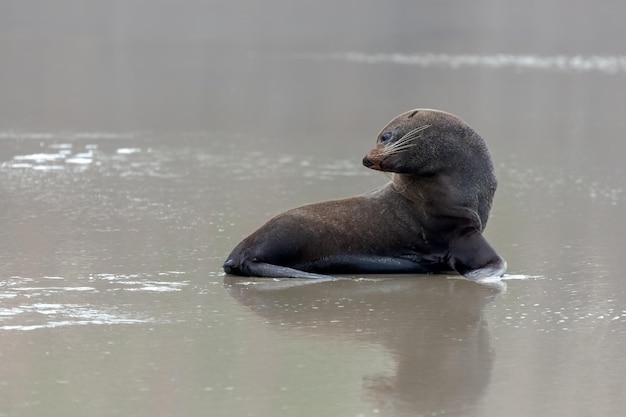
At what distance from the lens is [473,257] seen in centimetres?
725

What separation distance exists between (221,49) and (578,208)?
61.8 feet

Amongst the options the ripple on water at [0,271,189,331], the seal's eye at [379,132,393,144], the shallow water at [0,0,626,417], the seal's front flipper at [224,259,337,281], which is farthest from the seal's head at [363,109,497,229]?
the ripple on water at [0,271,189,331]

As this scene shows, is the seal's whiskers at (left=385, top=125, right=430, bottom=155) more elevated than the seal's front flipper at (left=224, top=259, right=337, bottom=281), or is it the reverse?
the seal's whiskers at (left=385, top=125, right=430, bottom=155)

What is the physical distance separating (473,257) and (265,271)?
1.20 meters

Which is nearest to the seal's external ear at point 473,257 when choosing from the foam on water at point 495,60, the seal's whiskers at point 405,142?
the seal's whiskers at point 405,142

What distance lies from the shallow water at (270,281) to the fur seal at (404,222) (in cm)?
18

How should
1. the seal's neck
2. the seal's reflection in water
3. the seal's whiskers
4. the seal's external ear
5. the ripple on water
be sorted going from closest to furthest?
the seal's reflection in water
the ripple on water
the seal's external ear
the seal's whiskers
the seal's neck

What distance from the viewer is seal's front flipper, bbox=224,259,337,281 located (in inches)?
278

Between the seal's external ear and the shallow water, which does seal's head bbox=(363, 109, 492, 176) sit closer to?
the seal's external ear

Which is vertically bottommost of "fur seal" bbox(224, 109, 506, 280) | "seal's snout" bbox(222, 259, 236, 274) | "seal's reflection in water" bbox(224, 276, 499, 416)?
"seal's reflection in water" bbox(224, 276, 499, 416)

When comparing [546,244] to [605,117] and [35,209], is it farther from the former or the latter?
[605,117]

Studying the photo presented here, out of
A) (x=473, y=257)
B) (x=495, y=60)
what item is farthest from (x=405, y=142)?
(x=495, y=60)

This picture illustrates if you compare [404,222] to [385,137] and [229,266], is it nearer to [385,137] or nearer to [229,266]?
[385,137]

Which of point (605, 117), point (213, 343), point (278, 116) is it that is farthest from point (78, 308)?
point (605, 117)
